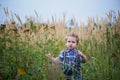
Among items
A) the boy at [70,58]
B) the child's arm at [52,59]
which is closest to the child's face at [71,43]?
the boy at [70,58]

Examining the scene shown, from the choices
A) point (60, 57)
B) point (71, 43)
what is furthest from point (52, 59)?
point (71, 43)

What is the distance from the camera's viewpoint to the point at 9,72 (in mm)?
1757

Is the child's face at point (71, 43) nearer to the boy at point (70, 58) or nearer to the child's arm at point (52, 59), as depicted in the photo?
the boy at point (70, 58)

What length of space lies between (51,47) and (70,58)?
0.56 feet

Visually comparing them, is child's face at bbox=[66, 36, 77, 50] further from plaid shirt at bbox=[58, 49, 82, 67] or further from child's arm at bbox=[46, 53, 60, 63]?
child's arm at bbox=[46, 53, 60, 63]

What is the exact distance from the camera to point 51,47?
1921mm

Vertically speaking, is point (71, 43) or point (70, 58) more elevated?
point (71, 43)

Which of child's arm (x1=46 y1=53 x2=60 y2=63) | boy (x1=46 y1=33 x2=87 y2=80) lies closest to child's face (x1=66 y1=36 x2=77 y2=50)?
boy (x1=46 y1=33 x2=87 y2=80)

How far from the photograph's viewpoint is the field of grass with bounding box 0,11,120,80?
176cm

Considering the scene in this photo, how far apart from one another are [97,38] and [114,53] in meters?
0.21

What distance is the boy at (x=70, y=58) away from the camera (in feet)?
5.97

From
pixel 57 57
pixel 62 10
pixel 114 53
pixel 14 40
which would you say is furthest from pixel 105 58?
pixel 14 40

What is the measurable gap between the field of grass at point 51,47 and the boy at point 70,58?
0.14 feet

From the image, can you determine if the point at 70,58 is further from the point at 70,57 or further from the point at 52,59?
the point at 52,59
